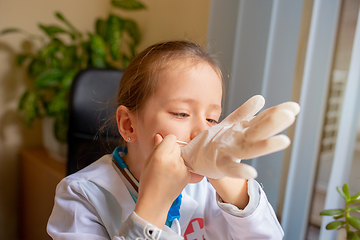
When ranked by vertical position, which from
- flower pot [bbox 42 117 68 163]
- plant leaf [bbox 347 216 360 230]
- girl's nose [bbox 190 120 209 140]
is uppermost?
girl's nose [bbox 190 120 209 140]

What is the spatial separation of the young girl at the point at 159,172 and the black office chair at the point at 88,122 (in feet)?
0.83

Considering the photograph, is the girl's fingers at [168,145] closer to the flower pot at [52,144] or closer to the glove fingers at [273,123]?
the glove fingers at [273,123]

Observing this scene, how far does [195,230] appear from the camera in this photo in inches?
30.8

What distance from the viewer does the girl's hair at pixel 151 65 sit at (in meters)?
0.67

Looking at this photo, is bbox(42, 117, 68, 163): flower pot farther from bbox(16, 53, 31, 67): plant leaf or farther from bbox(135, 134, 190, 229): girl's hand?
bbox(135, 134, 190, 229): girl's hand

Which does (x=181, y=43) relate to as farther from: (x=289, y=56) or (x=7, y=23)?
(x=7, y=23)

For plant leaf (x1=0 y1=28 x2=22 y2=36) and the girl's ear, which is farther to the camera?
plant leaf (x1=0 y1=28 x2=22 y2=36)

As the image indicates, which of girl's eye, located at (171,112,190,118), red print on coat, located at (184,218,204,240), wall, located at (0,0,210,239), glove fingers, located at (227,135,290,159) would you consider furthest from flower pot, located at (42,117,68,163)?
glove fingers, located at (227,135,290,159)

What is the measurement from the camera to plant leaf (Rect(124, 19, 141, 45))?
1.61 meters

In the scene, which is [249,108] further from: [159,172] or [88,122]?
[88,122]

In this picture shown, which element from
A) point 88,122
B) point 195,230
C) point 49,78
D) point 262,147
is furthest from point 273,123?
point 49,78

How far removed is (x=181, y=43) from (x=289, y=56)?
0.41 metres


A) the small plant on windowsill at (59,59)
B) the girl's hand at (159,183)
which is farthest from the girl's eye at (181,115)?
the small plant on windowsill at (59,59)

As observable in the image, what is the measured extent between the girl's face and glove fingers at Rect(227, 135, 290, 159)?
0.66 ft
